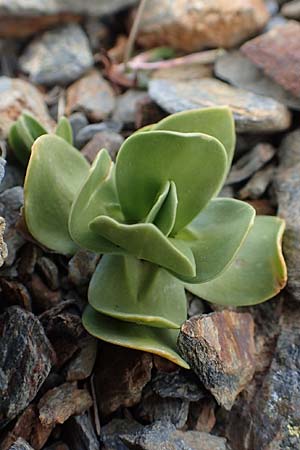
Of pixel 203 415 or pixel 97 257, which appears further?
pixel 97 257

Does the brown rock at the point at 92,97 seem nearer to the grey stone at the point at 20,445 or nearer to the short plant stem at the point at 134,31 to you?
the short plant stem at the point at 134,31

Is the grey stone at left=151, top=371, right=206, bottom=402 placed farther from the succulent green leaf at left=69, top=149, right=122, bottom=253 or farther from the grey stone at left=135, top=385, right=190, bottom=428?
the succulent green leaf at left=69, top=149, right=122, bottom=253

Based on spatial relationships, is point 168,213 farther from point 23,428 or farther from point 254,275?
point 23,428

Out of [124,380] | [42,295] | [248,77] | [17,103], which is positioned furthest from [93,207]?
[248,77]

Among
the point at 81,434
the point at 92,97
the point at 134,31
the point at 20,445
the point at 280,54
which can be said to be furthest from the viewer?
the point at 134,31

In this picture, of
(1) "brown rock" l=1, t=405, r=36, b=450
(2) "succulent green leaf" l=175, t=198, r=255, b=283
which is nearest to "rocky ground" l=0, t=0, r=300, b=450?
(1) "brown rock" l=1, t=405, r=36, b=450

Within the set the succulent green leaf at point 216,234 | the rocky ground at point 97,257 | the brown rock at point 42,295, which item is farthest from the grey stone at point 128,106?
the brown rock at point 42,295
